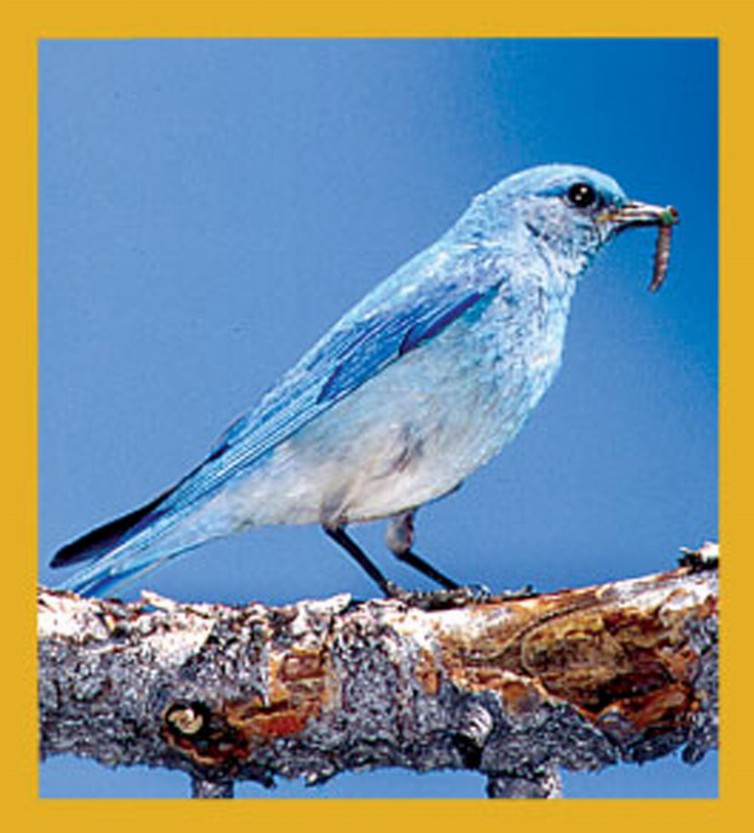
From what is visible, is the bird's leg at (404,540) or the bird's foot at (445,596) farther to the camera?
the bird's leg at (404,540)

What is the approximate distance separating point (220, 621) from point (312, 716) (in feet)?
0.94

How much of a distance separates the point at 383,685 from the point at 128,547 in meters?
0.69

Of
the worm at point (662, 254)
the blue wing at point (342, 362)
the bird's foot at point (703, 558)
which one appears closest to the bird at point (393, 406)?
the blue wing at point (342, 362)

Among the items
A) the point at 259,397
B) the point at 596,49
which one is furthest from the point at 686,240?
the point at 259,397

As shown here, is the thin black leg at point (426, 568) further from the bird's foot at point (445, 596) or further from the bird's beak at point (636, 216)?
the bird's beak at point (636, 216)

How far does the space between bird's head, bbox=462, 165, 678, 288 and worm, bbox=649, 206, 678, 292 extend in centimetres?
2

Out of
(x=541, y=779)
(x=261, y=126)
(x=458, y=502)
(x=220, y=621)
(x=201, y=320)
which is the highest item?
(x=261, y=126)

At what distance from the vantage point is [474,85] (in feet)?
14.0

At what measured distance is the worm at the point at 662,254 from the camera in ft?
14.2

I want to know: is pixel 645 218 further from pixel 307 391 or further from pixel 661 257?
pixel 307 391

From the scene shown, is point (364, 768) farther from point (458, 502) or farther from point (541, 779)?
point (458, 502)

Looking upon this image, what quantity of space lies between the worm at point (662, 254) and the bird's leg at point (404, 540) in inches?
31.4

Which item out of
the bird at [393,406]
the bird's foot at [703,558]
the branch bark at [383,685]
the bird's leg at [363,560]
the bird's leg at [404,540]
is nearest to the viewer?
the branch bark at [383,685]

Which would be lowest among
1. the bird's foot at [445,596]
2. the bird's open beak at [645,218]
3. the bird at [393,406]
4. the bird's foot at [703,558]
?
the bird's foot at [445,596]
